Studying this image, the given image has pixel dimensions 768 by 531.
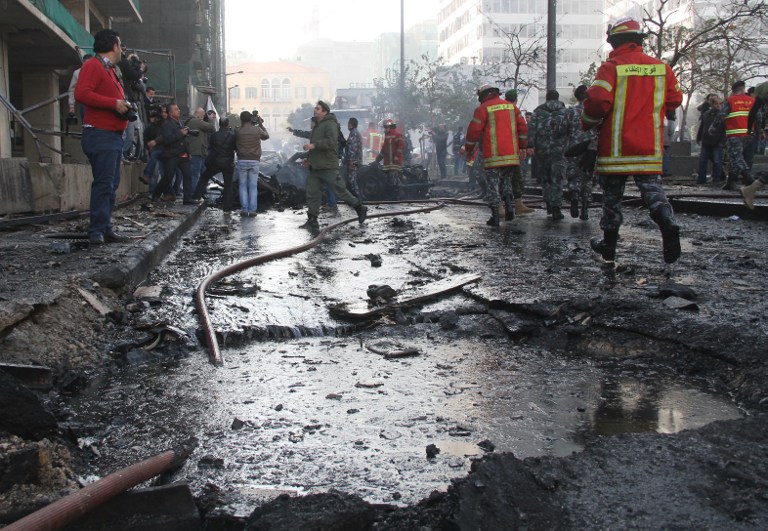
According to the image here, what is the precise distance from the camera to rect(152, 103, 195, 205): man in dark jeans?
14164 mm

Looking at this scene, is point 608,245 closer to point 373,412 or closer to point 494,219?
point 373,412

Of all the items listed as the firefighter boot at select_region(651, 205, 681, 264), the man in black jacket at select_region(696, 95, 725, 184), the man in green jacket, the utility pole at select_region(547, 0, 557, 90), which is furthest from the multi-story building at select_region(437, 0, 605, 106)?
the firefighter boot at select_region(651, 205, 681, 264)

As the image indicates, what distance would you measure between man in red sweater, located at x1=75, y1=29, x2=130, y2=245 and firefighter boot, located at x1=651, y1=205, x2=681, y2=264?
4486 millimetres

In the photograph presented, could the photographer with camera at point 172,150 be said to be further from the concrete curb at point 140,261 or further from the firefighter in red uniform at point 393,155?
the firefighter in red uniform at point 393,155

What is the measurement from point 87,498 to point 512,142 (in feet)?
30.0

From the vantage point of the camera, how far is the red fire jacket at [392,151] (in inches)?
756

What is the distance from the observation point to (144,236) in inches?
314

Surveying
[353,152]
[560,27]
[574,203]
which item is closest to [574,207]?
[574,203]

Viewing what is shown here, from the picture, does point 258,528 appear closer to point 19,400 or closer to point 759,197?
point 19,400

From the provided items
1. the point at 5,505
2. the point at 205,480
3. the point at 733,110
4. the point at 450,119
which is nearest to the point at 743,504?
the point at 205,480

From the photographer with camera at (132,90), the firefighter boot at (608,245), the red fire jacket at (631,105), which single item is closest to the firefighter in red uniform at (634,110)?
the red fire jacket at (631,105)

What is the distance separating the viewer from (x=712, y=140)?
1723 cm

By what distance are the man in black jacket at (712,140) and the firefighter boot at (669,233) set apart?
1172cm

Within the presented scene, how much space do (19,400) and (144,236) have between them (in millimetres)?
5506
